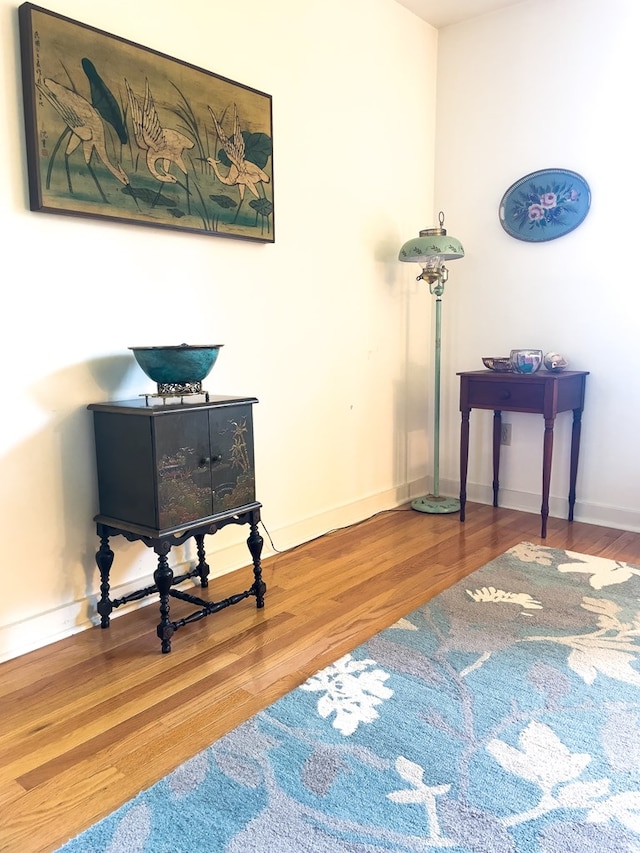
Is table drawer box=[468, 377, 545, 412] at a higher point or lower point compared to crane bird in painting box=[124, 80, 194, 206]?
lower

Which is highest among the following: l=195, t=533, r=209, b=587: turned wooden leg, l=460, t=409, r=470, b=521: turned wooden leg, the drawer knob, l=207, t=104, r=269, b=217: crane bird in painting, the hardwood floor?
l=207, t=104, r=269, b=217: crane bird in painting

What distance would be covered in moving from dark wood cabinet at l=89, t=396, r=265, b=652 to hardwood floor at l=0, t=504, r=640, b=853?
125 millimetres

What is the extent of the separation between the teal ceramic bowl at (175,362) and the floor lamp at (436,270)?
4.84 feet

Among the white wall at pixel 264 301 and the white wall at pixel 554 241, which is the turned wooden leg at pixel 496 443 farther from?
the white wall at pixel 264 301

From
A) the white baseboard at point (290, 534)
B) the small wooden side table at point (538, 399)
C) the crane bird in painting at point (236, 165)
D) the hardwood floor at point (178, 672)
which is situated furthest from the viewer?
the small wooden side table at point (538, 399)

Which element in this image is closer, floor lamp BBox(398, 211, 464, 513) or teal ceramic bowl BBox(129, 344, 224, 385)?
teal ceramic bowl BBox(129, 344, 224, 385)

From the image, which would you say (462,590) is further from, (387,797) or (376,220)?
(376,220)

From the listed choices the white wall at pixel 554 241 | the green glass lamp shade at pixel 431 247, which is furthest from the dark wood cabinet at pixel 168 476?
the white wall at pixel 554 241

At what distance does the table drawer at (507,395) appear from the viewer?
296 cm

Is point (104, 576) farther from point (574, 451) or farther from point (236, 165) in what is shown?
point (574, 451)

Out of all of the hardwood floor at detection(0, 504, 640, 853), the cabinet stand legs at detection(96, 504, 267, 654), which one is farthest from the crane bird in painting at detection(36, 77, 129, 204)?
the hardwood floor at detection(0, 504, 640, 853)

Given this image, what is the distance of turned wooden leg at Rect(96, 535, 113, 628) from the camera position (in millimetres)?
2102

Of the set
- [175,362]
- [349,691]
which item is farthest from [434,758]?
[175,362]

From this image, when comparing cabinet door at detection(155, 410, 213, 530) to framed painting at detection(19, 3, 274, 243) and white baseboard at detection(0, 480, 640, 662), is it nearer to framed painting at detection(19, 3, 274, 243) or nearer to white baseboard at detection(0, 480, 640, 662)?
white baseboard at detection(0, 480, 640, 662)
